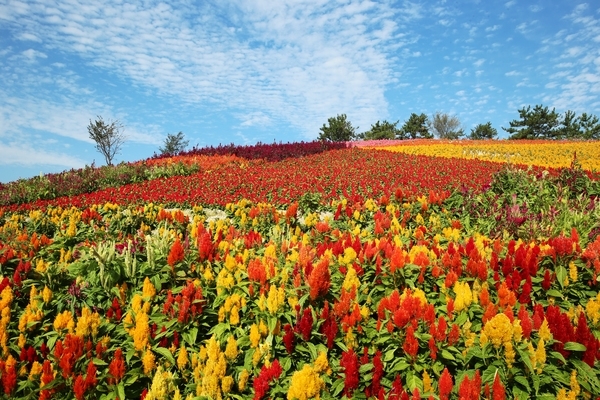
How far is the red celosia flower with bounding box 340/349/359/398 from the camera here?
2279 millimetres

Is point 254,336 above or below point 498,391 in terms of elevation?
above

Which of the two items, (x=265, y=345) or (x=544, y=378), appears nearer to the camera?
(x=544, y=378)

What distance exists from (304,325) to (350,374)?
43 cm

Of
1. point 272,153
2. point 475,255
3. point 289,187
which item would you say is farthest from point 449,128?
point 475,255

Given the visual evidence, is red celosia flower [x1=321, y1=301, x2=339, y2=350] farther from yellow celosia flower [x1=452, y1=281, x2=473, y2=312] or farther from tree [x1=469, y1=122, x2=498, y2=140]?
tree [x1=469, y1=122, x2=498, y2=140]

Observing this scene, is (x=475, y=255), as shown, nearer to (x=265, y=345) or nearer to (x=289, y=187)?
(x=265, y=345)

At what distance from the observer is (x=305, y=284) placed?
2996mm

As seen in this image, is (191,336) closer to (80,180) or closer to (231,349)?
(231,349)

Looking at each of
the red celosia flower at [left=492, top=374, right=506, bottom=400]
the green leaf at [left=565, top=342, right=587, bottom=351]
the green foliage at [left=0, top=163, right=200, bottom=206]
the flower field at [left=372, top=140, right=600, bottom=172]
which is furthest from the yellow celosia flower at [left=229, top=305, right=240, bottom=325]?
the flower field at [left=372, top=140, right=600, bottom=172]

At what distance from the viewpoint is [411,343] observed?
234cm

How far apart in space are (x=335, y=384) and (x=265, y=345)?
1.57 feet

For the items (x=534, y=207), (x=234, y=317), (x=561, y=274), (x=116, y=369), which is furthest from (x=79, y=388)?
(x=534, y=207)

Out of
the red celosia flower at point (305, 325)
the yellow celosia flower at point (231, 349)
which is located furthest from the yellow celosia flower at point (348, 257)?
the yellow celosia flower at point (231, 349)

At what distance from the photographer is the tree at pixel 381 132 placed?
175 ft
